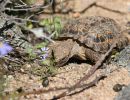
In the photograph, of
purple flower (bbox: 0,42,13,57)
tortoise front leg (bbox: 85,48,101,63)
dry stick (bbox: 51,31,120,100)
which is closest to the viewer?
dry stick (bbox: 51,31,120,100)

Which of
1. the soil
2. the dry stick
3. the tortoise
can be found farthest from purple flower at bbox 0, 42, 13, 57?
the dry stick

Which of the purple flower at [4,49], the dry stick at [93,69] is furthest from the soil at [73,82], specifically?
the purple flower at [4,49]

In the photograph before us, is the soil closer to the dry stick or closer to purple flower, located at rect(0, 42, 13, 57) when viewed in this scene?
the dry stick

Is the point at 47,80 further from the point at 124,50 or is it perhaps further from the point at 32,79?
the point at 124,50

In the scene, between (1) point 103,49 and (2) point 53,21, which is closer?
(1) point 103,49

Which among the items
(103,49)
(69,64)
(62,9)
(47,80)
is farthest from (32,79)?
(62,9)

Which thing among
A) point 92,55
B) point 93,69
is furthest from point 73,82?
point 92,55

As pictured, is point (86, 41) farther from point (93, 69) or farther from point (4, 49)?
point (4, 49)
